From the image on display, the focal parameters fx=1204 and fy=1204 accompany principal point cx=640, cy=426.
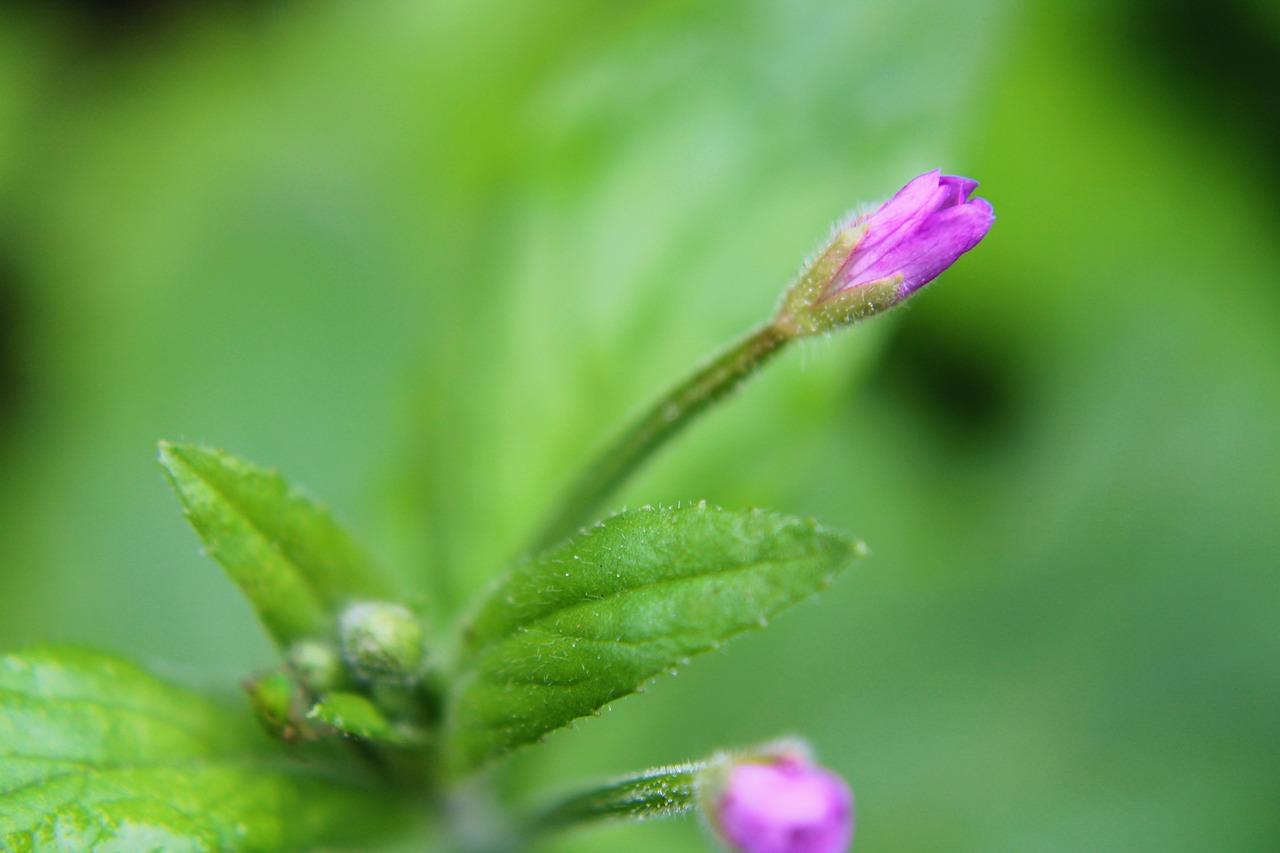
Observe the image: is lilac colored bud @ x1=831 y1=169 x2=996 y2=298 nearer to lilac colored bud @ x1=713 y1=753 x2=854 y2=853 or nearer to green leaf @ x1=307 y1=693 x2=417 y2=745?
lilac colored bud @ x1=713 y1=753 x2=854 y2=853

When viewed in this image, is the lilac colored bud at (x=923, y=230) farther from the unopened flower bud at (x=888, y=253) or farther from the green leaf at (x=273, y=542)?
the green leaf at (x=273, y=542)

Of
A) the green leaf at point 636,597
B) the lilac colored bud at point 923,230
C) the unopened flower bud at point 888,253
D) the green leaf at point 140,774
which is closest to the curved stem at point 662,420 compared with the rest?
the unopened flower bud at point 888,253

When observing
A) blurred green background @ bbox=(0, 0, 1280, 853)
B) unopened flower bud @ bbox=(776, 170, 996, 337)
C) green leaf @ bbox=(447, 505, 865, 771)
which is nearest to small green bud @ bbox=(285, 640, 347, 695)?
green leaf @ bbox=(447, 505, 865, 771)

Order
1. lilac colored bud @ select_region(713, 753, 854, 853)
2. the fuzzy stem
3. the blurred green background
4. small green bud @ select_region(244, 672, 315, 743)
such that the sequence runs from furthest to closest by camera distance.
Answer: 1. the blurred green background
2. small green bud @ select_region(244, 672, 315, 743)
3. the fuzzy stem
4. lilac colored bud @ select_region(713, 753, 854, 853)

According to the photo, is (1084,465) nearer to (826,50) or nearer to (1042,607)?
(1042,607)

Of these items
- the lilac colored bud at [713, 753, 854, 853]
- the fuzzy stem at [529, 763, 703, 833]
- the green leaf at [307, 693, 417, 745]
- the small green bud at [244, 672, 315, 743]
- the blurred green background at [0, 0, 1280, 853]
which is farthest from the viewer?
Answer: the blurred green background at [0, 0, 1280, 853]

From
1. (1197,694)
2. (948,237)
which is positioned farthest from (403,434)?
(1197,694)
